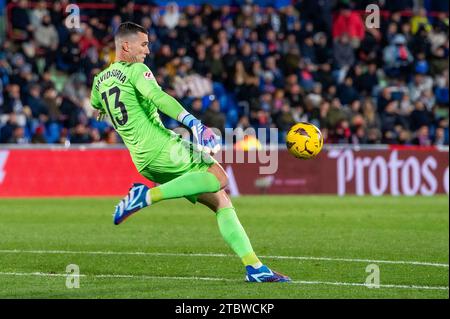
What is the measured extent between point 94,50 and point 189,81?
2.36m

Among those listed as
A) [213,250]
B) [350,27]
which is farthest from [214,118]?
[213,250]

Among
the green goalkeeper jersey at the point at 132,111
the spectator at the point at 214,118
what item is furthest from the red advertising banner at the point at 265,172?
the green goalkeeper jersey at the point at 132,111

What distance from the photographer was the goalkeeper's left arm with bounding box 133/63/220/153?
852 centimetres

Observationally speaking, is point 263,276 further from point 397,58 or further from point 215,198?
point 397,58

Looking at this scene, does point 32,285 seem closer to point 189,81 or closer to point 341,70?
point 189,81

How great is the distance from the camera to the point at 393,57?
2836cm

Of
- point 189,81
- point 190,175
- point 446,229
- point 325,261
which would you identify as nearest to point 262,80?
point 189,81

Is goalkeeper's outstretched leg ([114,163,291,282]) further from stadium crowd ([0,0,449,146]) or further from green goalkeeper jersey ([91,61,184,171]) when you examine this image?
stadium crowd ([0,0,449,146])

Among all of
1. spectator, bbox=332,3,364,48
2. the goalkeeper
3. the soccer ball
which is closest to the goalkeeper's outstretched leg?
the goalkeeper

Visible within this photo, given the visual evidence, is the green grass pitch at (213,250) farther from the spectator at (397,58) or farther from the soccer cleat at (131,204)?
the spectator at (397,58)

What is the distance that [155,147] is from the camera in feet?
30.1

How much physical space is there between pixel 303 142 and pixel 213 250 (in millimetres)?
2905

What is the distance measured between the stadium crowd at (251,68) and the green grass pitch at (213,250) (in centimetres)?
375

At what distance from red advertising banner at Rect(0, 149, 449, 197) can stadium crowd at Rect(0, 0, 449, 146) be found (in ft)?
3.41
